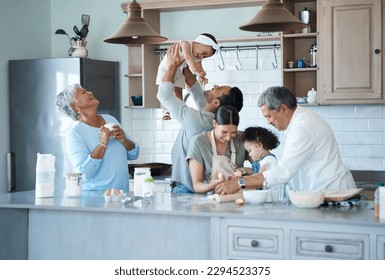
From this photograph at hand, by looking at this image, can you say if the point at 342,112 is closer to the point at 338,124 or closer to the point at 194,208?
the point at 338,124

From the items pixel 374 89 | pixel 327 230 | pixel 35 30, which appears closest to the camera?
pixel 327 230

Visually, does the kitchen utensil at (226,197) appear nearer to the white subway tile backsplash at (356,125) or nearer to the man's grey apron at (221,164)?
the man's grey apron at (221,164)

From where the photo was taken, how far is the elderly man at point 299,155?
13.3ft

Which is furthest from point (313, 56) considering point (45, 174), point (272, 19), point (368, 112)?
point (45, 174)

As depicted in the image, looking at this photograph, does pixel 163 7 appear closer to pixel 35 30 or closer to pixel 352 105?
pixel 35 30

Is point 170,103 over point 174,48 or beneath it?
beneath

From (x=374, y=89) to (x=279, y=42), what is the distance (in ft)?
3.42

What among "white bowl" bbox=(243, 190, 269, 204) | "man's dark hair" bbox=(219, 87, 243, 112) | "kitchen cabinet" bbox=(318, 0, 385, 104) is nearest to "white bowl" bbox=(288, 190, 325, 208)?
"white bowl" bbox=(243, 190, 269, 204)

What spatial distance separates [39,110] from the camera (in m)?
6.88

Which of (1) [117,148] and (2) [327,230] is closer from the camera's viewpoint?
(2) [327,230]

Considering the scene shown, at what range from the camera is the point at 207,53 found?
197 inches

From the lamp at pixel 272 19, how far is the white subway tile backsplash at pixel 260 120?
2.02 metres

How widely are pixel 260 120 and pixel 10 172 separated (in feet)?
8.15

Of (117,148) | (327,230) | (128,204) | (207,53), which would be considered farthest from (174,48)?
(327,230)
